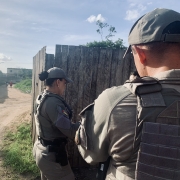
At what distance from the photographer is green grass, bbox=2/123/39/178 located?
3.86 metres

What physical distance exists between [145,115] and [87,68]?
8.10 ft

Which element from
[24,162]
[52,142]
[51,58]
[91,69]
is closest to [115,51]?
[91,69]

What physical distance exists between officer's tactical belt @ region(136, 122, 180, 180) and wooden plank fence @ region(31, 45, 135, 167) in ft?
8.11

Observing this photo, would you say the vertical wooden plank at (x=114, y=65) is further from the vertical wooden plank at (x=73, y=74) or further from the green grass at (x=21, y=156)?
the green grass at (x=21, y=156)

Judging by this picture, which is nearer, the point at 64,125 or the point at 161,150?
the point at 161,150

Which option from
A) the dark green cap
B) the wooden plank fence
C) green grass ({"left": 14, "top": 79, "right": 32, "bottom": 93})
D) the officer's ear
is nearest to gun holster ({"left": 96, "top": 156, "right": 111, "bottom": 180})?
the officer's ear

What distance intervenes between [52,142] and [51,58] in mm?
1444

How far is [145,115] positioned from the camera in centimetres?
96

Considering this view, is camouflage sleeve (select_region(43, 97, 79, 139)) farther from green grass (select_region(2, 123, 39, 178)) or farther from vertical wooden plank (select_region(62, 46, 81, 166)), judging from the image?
green grass (select_region(2, 123, 39, 178))

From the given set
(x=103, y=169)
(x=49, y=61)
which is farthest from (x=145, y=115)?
(x=49, y=61)

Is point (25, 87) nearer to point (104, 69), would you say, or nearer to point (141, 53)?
point (104, 69)

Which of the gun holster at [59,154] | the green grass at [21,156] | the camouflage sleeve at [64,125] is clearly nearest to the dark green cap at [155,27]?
the camouflage sleeve at [64,125]

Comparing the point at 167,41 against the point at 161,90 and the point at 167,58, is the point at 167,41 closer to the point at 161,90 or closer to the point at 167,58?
the point at 167,58

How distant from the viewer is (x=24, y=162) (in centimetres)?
405
